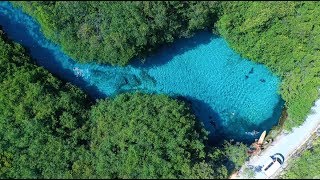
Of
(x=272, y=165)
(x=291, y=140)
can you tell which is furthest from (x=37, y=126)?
(x=291, y=140)

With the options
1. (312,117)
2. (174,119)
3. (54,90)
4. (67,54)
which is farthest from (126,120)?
(312,117)

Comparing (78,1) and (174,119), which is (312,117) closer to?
(174,119)

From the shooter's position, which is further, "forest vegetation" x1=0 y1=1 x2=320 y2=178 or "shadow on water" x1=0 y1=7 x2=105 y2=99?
"shadow on water" x1=0 y1=7 x2=105 y2=99

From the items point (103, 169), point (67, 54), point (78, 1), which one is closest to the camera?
point (103, 169)

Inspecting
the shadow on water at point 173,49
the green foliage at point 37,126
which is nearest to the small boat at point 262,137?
the shadow on water at point 173,49

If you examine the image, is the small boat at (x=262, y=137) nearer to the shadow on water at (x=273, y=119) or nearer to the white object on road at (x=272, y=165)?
the shadow on water at (x=273, y=119)

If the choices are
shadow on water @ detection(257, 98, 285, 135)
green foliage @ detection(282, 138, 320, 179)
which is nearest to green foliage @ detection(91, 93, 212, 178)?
shadow on water @ detection(257, 98, 285, 135)

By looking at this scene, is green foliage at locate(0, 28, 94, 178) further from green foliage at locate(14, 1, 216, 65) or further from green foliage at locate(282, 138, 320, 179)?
green foliage at locate(282, 138, 320, 179)
